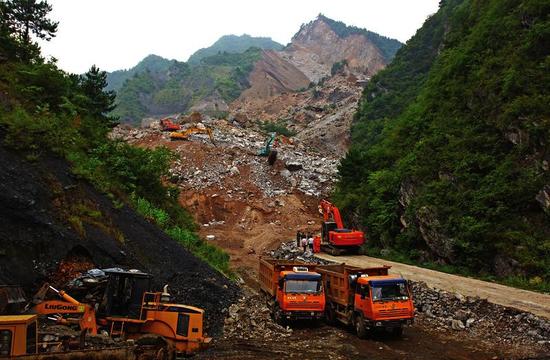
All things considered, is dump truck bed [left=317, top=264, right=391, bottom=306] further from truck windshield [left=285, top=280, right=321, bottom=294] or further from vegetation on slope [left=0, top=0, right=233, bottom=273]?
vegetation on slope [left=0, top=0, right=233, bottom=273]

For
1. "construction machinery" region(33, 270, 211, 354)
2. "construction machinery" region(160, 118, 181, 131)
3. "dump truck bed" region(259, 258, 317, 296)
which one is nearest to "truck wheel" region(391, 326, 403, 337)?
"dump truck bed" region(259, 258, 317, 296)

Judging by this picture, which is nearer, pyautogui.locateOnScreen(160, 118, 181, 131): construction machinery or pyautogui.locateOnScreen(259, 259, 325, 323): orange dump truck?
pyautogui.locateOnScreen(259, 259, 325, 323): orange dump truck

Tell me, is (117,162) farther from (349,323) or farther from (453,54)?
(453,54)

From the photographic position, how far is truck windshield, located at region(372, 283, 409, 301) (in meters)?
13.4

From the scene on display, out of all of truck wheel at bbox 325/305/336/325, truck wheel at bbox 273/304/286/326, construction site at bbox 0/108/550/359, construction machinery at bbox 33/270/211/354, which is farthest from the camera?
truck wheel at bbox 325/305/336/325

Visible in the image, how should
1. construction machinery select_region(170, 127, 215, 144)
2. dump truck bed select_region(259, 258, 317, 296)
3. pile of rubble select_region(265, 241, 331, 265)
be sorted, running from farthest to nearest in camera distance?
construction machinery select_region(170, 127, 215, 144), pile of rubble select_region(265, 241, 331, 265), dump truck bed select_region(259, 258, 317, 296)

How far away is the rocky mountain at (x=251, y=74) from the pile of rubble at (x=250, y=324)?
10683 cm

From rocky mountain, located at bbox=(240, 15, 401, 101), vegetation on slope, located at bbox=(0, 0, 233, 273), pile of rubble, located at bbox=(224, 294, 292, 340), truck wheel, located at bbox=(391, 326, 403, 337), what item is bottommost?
pile of rubble, located at bbox=(224, 294, 292, 340)

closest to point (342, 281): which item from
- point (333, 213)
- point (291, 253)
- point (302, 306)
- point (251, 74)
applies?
point (302, 306)

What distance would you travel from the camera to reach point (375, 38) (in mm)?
181000

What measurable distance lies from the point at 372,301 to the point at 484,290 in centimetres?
626

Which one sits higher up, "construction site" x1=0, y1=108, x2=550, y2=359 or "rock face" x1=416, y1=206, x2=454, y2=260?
"rock face" x1=416, y1=206, x2=454, y2=260

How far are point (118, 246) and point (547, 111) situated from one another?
63.4 feet

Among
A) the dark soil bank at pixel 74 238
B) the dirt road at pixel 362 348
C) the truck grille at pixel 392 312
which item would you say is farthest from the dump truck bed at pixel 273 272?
the truck grille at pixel 392 312
